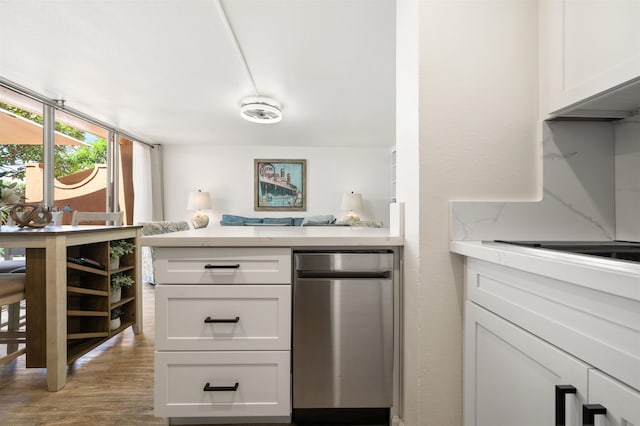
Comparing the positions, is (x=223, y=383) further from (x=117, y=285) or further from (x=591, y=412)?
(x=117, y=285)

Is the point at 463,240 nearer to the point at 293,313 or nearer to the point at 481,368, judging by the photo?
the point at 481,368

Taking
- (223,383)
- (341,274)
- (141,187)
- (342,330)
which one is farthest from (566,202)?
(141,187)

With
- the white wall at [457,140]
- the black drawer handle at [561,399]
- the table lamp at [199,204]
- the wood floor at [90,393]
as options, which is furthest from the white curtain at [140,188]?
the black drawer handle at [561,399]

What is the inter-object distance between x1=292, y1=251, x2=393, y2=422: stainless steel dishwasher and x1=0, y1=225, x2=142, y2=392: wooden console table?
4.69 ft

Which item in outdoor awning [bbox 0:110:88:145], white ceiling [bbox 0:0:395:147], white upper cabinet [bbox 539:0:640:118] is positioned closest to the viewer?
white upper cabinet [bbox 539:0:640:118]

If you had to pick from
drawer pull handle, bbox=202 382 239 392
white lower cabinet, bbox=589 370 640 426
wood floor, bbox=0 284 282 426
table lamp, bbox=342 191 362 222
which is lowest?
wood floor, bbox=0 284 282 426

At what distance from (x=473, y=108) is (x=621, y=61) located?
16.1 inches

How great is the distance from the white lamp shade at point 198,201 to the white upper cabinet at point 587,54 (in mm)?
5712

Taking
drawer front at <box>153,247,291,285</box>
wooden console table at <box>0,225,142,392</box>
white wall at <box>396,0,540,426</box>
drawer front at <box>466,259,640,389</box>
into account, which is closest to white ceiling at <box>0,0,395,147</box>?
white wall at <box>396,0,540,426</box>

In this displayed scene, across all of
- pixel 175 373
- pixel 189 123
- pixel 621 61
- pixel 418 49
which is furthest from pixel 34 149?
pixel 621 61

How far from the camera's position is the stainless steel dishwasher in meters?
1.33

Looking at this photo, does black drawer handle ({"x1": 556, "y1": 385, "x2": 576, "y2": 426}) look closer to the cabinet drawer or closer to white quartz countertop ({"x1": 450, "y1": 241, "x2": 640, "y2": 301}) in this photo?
white quartz countertop ({"x1": 450, "y1": 241, "x2": 640, "y2": 301})

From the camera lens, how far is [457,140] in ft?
3.87

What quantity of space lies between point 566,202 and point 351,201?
4934 mm
